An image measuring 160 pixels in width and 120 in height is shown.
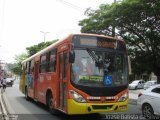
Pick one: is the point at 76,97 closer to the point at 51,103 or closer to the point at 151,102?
the point at 51,103

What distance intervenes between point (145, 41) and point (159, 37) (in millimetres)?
1248

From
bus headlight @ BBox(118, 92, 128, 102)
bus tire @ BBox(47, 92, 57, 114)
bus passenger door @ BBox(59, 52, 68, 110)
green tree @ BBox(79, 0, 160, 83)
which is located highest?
green tree @ BBox(79, 0, 160, 83)

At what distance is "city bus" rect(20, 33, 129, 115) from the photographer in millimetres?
10969

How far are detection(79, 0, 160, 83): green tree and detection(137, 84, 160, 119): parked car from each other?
316 inches

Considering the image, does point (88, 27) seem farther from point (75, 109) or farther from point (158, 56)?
point (75, 109)

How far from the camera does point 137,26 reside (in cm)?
2238

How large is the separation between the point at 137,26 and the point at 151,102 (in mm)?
10702

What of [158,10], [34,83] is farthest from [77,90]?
[158,10]

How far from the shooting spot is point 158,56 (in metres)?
22.4

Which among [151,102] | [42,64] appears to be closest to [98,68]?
[151,102]

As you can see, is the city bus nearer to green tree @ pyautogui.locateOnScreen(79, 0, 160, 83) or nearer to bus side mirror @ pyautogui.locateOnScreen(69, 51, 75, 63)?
bus side mirror @ pyautogui.locateOnScreen(69, 51, 75, 63)

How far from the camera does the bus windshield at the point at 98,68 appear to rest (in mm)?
11070

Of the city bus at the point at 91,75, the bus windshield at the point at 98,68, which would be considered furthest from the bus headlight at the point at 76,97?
the bus windshield at the point at 98,68

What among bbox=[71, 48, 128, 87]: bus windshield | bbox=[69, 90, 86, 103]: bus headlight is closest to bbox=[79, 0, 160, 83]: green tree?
bbox=[71, 48, 128, 87]: bus windshield
